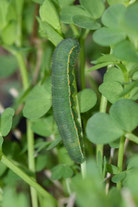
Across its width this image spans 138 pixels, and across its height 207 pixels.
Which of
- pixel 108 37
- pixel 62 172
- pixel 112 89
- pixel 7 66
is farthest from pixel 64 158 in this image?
pixel 7 66

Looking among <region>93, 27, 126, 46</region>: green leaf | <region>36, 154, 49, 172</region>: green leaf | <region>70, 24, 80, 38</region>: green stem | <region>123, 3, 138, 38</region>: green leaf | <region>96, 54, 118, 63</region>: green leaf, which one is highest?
<region>123, 3, 138, 38</region>: green leaf

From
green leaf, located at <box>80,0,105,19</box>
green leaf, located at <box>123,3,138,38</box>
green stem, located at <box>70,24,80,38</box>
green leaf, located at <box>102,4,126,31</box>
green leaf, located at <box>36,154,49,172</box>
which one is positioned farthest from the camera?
green leaf, located at <box>36,154,49,172</box>

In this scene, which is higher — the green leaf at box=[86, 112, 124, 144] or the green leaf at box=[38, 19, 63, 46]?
the green leaf at box=[38, 19, 63, 46]

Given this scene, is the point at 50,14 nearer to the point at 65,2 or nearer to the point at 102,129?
the point at 65,2

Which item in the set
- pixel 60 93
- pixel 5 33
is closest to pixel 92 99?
pixel 60 93

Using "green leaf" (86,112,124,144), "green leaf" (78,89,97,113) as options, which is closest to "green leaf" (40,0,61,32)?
"green leaf" (78,89,97,113)

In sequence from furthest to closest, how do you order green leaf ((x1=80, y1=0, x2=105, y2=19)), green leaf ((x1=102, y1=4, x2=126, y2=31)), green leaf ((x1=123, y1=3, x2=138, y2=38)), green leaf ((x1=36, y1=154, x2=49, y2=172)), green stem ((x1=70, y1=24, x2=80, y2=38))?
green leaf ((x1=36, y1=154, x2=49, y2=172)) → green stem ((x1=70, y1=24, x2=80, y2=38)) → green leaf ((x1=80, y1=0, x2=105, y2=19)) → green leaf ((x1=102, y1=4, x2=126, y2=31)) → green leaf ((x1=123, y1=3, x2=138, y2=38))

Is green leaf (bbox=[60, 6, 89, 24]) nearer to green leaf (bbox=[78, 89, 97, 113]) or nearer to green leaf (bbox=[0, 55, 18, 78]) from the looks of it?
green leaf (bbox=[78, 89, 97, 113])
